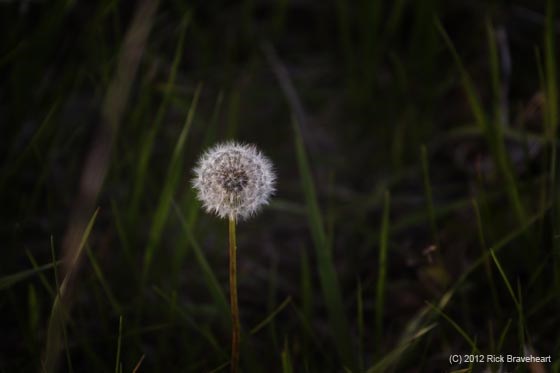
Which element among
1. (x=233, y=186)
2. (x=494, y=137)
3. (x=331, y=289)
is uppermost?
(x=494, y=137)

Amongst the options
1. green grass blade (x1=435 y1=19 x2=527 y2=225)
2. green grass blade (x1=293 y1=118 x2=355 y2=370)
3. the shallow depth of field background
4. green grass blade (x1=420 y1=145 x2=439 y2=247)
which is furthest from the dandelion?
green grass blade (x1=435 y1=19 x2=527 y2=225)

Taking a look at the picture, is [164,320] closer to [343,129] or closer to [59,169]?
[59,169]

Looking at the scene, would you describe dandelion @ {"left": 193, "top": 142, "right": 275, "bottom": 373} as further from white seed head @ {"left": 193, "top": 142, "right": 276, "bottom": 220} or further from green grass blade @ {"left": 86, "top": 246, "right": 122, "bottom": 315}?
green grass blade @ {"left": 86, "top": 246, "right": 122, "bottom": 315}

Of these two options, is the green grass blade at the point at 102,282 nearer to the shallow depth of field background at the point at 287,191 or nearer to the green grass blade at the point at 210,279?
the shallow depth of field background at the point at 287,191

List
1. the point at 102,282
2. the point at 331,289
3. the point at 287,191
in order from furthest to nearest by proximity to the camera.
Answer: the point at 287,191, the point at 331,289, the point at 102,282

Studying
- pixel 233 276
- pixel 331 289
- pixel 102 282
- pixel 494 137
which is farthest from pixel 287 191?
pixel 233 276

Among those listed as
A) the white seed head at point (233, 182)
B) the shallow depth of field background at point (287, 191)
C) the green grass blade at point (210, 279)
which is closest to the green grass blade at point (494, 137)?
the shallow depth of field background at point (287, 191)

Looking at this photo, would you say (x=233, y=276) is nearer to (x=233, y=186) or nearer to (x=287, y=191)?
(x=233, y=186)
